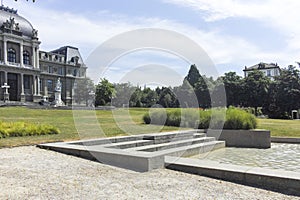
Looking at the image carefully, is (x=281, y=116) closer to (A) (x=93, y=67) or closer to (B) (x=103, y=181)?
(A) (x=93, y=67)

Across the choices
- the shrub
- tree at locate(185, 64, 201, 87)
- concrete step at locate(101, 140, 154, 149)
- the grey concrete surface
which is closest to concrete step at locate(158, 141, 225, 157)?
the grey concrete surface

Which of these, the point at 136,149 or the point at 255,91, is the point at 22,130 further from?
the point at 255,91

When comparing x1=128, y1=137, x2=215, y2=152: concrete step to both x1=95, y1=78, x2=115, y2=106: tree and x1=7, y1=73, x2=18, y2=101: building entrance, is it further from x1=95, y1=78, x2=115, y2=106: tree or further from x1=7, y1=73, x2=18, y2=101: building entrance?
x1=7, y1=73, x2=18, y2=101: building entrance

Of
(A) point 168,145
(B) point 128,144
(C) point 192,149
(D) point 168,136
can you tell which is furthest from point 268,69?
(B) point 128,144

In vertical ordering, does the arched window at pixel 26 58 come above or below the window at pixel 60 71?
above

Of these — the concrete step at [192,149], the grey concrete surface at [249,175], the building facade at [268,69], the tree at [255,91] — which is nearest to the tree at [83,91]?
the tree at [255,91]

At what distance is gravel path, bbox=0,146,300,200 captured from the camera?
4805 mm

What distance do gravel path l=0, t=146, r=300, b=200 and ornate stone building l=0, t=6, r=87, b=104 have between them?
51191mm

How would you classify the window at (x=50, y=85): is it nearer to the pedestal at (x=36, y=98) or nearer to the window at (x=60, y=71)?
the window at (x=60, y=71)

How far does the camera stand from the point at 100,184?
212 inches

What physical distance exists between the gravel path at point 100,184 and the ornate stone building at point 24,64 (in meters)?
51.2

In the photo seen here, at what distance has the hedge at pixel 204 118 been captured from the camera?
1441 centimetres

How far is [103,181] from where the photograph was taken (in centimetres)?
562

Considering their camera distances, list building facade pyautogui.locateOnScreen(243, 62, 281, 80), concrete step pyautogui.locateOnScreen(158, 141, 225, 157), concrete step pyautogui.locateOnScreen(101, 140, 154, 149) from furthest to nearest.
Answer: building facade pyautogui.locateOnScreen(243, 62, 281, 80) → concrete step pyautogui.locateOnScreen(101, 140, 154, 149) → concrete step pyautogui.locateOnScreen(158, 141, 225, 157)
